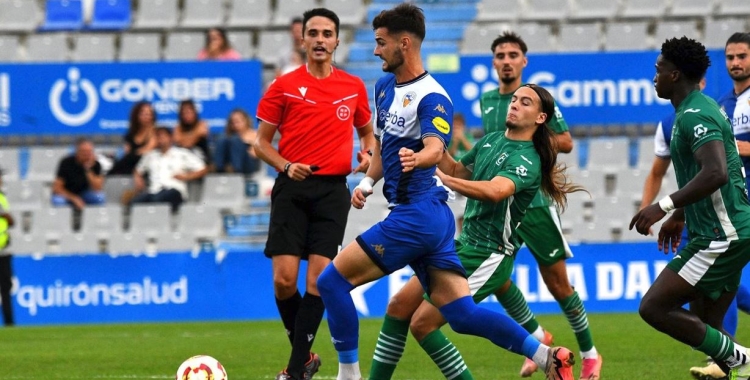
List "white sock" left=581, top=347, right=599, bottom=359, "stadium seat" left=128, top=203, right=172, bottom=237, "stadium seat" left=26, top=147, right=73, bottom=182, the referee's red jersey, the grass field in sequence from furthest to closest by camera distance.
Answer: "stadium seat" left=26, top=147, right=73, bottom=182 < "stadium seat" left=128, top=203, right=172, bottom=237 < the grass field < "white sock" left=581, top=347, right=599, bottom=359 < the referee's red jersey

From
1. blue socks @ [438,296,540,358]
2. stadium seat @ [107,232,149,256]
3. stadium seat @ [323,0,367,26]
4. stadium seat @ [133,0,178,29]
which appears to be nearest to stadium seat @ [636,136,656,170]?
stadium seat @ [323,0,367,26]

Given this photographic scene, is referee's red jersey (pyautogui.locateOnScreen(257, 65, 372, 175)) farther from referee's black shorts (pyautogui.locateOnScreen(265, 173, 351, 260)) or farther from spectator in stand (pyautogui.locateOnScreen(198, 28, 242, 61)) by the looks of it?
spectator in stand (pyautogui.locateOnScreen(198, 28, 242, 61))

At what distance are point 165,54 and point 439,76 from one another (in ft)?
15.6

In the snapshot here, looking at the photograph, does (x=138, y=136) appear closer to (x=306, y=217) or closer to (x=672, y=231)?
(x=306, y=217)

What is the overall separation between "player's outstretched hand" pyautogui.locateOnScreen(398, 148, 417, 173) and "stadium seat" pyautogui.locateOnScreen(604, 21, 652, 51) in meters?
13.3

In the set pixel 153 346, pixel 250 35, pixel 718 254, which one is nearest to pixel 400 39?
pixel 718 254

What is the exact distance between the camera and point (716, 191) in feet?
23.5

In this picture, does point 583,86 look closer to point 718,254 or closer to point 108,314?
point 108,314

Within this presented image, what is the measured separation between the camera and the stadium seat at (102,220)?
1700 centimetres

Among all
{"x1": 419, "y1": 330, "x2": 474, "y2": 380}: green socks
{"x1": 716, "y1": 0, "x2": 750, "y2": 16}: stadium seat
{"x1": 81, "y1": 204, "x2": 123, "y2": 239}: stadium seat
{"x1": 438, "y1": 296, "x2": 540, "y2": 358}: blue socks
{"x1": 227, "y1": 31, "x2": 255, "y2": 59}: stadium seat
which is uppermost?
{"x1": 716, "y1": 0, "x2": 750, "y2": 16}: stadium seat

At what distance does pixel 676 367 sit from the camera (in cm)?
947

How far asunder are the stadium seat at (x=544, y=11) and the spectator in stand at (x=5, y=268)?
29.1 feet

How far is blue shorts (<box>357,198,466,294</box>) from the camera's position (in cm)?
687

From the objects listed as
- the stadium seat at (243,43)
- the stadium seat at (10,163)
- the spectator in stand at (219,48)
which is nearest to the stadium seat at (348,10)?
the stadium seat at (243,43)
